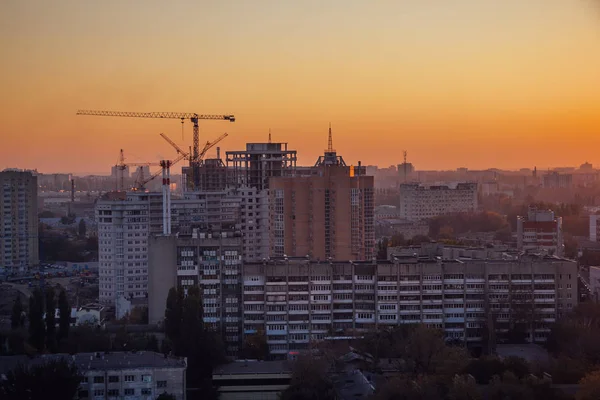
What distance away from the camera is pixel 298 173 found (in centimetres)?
1925

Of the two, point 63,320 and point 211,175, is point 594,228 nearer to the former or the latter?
point 211,175

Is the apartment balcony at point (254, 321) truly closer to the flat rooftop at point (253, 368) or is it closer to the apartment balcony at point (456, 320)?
the flat rooftop at point (253, 368)

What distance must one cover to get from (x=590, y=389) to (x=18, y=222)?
17048 mm

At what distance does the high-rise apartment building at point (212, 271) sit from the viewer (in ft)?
38.0

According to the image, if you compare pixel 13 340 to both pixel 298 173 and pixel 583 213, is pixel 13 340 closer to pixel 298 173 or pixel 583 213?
pixel 298 173

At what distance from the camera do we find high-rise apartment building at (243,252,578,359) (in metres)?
11.5

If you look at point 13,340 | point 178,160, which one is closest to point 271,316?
point 13,340

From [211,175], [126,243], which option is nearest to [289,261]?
[126,243]

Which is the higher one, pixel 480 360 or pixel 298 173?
pixel 298 173

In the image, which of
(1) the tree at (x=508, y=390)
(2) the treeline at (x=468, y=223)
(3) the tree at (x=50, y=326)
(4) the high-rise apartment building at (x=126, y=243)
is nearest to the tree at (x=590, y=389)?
(1) the tree at (x=508, y=390)

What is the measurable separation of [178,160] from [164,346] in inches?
562

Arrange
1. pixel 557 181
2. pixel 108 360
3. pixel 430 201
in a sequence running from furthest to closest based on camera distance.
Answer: pixel 557 181 → pixel 430 201 → pixel 108 360

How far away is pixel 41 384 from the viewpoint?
8477 millimetres

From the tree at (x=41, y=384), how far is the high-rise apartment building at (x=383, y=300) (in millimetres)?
3256
